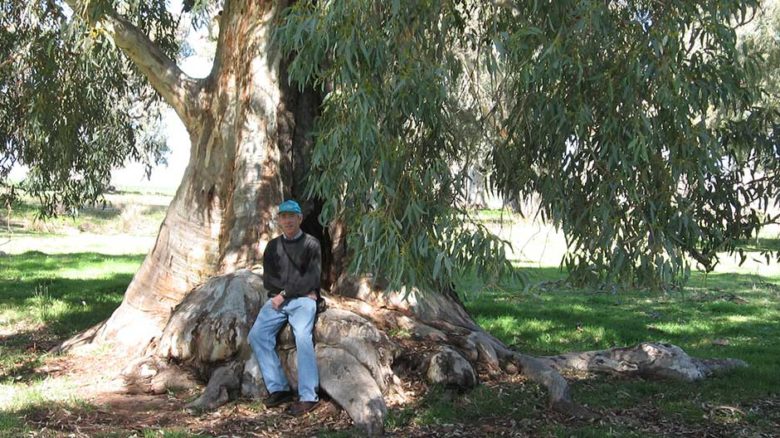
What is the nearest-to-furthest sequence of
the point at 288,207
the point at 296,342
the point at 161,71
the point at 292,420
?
the point at 292,420, the point at 296,342, the point at 288,207, the point at 161,71

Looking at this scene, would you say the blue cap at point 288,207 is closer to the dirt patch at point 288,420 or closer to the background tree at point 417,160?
the background tree at point 417,160

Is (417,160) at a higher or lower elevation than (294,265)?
higher

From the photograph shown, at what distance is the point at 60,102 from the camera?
909 centimetres

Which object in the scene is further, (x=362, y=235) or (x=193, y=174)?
(x=193, y=174)

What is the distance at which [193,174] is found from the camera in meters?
7.80

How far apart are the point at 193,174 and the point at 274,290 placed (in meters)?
1.95

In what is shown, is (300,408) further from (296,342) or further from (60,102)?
(60,102)

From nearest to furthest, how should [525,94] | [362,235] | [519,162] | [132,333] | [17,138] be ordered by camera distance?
[362,235]
[525,94]
[519,162]
[132,333]
[17,138]

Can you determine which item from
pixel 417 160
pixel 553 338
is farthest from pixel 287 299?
pixel 553 338

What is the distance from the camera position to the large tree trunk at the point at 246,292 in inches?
253

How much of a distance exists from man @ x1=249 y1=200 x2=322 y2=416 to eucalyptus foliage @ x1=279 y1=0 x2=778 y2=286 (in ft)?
3.39

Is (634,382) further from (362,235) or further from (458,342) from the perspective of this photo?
(362,235)

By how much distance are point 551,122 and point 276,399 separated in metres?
2.64

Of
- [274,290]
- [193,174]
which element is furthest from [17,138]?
[274,290]
